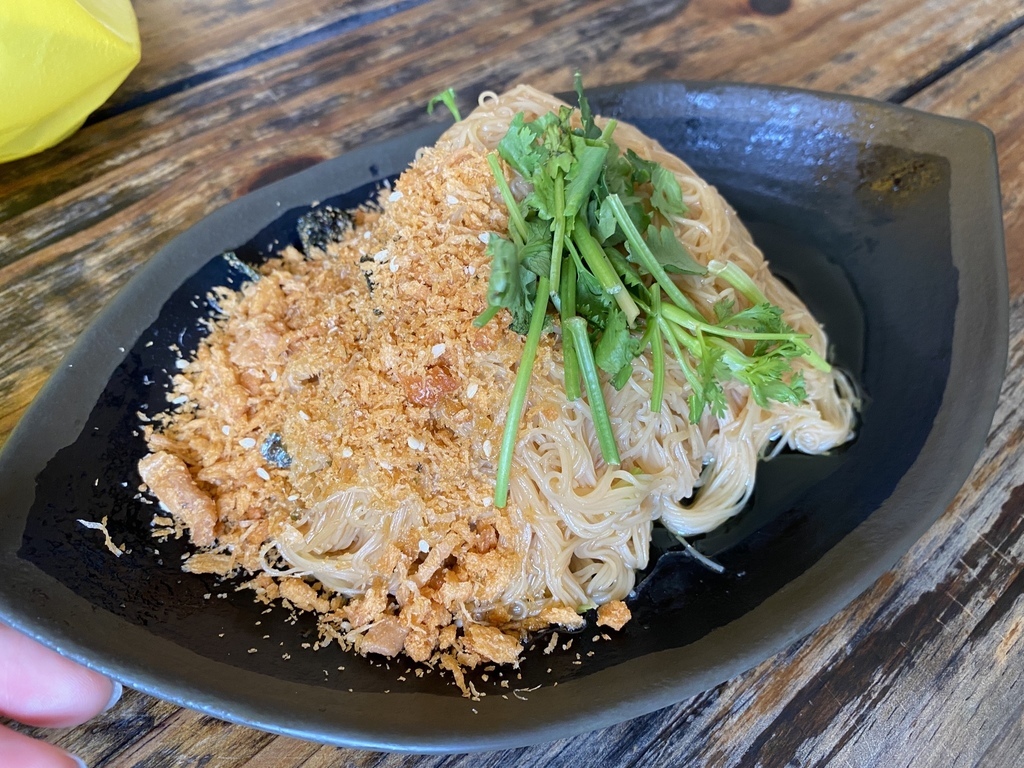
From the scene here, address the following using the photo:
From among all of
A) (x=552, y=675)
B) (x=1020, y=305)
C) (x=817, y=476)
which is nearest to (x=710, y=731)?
(x=552, y=675)

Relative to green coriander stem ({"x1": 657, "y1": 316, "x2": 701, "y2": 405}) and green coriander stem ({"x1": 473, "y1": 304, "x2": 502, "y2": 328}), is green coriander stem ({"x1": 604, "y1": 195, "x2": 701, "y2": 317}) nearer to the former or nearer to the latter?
green coriander stem ({"x1": 657, "y1": 316, "x2": 701, "y2": 405})

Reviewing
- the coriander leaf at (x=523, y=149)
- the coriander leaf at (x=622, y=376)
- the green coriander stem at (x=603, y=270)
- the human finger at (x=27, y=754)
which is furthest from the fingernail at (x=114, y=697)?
Answer: the coriander leaf at (x=523, y=149)

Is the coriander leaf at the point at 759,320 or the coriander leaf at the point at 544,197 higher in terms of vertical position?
the coriander leaf at the point at 544,197

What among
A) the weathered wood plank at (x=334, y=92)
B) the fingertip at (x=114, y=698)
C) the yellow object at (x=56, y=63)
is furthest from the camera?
the weathered wood plank at (x=334, y=92)

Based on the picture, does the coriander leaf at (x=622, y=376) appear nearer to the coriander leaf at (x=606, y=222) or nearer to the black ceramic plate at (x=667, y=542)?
the coriander leaf at (x=606, y=222)

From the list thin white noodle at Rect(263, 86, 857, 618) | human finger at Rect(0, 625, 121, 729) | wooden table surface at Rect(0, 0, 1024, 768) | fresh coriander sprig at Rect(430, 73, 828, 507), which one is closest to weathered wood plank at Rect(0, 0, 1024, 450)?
wooden table surface at Rect(0, 0, 1024, 768)

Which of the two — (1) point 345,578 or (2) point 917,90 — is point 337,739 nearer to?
(1) point 345,578
